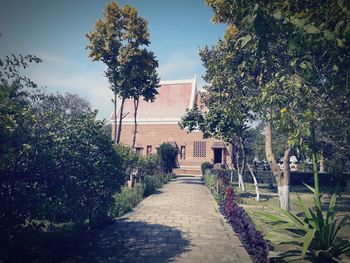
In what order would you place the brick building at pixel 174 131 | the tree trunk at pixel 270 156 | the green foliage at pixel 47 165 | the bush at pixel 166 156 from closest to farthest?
the green foliage at pixel 47 165 → the tree trunk at pixel 270 156 → the bush at pixel 166 156 → the brick building at pixel 174 131

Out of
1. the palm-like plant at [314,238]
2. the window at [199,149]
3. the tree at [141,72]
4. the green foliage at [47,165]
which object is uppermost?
the tree at [141,72]

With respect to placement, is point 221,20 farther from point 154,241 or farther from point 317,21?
point 154,241

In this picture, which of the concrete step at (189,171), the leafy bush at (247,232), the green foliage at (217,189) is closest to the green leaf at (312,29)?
the leafy bush at (247,232)

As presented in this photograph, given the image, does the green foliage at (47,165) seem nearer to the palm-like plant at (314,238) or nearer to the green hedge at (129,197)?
the green hedge at (129,197)

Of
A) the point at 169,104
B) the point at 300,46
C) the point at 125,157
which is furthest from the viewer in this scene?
the point at 169,104

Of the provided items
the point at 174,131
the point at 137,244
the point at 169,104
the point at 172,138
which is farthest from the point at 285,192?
the point at 169,104

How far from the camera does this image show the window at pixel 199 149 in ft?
112

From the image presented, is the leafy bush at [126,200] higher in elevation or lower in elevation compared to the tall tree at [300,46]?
lower

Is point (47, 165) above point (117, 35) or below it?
below

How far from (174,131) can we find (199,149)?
470cm

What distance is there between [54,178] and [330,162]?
6377 millimetres

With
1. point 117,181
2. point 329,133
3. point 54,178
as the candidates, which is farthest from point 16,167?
point 329,133

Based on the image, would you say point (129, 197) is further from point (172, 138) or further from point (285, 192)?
point (172, 138)

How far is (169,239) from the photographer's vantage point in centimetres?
673
